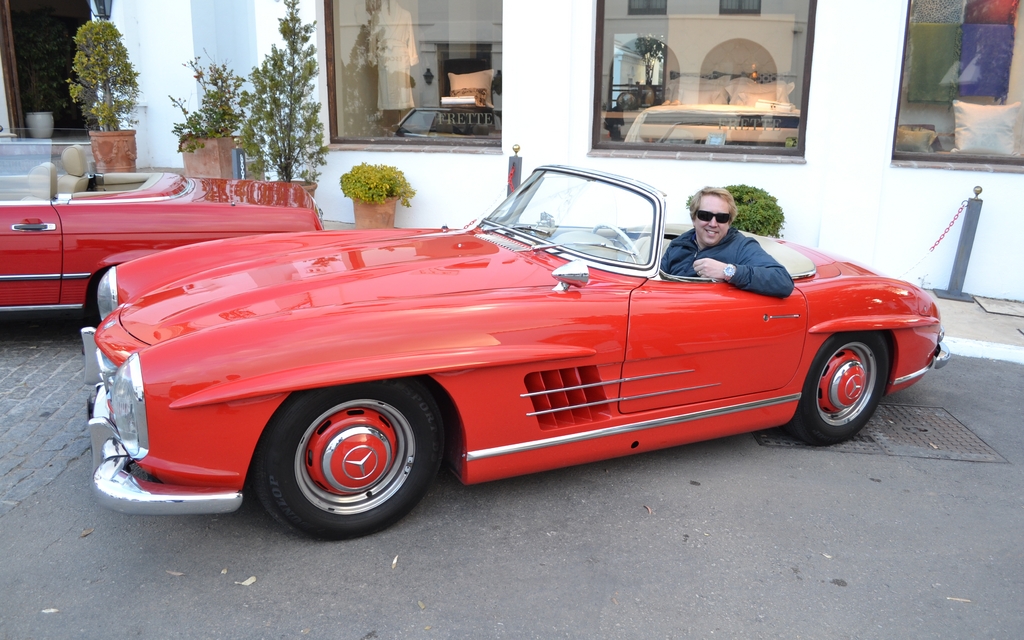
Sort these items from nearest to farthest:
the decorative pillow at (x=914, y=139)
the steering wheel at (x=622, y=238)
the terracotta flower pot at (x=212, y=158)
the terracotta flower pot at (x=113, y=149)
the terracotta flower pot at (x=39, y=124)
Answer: the steering wheel at (x=622, y=238) < the decorative pillow at (x=914, y=139) < the terracotta flower pot at (x=212, y=158) < the terracotta flower pot at (x=113, y=149) < the terracotta flower pot at (x=39, y=124)

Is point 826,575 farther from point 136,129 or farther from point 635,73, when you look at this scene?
point 136,129

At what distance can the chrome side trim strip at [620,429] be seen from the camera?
3182 mm

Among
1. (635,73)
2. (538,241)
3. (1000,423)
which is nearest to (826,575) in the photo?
(538,241)

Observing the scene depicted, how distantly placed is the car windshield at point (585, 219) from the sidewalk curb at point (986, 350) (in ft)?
10.7

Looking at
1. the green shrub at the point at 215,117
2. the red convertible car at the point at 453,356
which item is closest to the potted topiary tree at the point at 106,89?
the green shrub at the point at 215,117

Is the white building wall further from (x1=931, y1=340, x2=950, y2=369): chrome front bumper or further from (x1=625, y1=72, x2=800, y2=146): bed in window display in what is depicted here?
(x1=931, y1=340, x2=950, y2=369): chrome front bumper

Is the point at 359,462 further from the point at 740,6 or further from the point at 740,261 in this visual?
the point at 740,6

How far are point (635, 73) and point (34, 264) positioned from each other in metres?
6.23

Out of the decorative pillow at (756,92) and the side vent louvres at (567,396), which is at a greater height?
the decorative pillow at (756,92)

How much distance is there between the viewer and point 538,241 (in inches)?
154

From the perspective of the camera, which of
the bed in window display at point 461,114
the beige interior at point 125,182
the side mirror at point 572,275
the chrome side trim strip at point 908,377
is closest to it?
the side mirror at point 572,275

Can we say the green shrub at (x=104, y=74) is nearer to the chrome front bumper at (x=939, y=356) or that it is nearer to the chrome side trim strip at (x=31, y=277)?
the chrome side trim strip at (x=31, y=277)

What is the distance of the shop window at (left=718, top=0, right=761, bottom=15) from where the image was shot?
28.0 feet

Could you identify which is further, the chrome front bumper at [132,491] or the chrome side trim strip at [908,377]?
the chrome side trim strip at [908,377]
